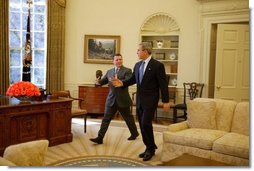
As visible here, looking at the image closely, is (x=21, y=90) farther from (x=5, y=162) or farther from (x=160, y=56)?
(x=160, y=56)

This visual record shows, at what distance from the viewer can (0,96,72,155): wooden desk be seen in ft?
12.2

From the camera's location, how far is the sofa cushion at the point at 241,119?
3.62 meters

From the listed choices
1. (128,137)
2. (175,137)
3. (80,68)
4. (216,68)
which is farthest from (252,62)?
(80,68)

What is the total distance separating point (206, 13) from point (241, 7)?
0.66 meters

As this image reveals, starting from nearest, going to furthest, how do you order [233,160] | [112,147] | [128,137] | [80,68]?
[233,160], [112,147], [128,137], [80,68]

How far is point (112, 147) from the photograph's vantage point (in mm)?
4273

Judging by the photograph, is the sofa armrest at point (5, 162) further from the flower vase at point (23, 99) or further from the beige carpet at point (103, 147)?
the flower vase at point (23, 99)

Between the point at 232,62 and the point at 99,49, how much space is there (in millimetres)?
2778

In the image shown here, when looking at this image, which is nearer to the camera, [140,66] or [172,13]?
[140,66]

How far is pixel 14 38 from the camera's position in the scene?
641cm

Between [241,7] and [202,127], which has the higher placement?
[241,7]

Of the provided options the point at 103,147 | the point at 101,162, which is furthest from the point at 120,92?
the point at 101,162

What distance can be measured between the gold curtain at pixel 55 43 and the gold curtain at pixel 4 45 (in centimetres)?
86

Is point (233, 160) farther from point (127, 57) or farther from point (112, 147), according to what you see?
point (127, 57)
